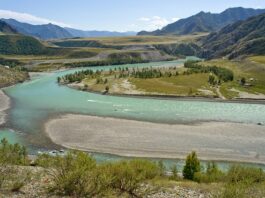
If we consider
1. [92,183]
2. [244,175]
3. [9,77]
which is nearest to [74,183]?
[92,183]

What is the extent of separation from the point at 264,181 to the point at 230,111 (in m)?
67.3

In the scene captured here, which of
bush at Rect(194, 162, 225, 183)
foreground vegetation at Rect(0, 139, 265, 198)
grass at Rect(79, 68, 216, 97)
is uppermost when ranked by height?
foreground vegetation at Rect(0, 139, 265, 198)

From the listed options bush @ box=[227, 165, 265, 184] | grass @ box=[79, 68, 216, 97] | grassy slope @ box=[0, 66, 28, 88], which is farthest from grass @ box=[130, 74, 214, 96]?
bush @ box=[227, 165, 265, 184]

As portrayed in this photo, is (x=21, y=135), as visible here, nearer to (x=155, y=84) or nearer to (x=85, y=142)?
(x=85, y=142)

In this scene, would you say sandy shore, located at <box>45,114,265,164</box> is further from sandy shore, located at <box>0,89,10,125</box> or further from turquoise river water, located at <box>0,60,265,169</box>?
sandy shore, located at <box>0,89,10,125</box>

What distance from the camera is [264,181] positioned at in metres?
35.6

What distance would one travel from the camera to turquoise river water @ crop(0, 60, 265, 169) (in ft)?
258

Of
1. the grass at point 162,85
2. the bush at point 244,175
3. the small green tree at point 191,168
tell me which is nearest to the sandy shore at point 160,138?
the small green tree at point 191,168

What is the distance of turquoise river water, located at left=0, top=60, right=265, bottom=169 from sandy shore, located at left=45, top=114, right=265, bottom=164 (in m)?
4.72

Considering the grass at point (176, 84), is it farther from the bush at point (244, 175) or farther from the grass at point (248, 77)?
the bush at point (244, 175)

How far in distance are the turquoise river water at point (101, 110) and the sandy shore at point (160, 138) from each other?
186 inches

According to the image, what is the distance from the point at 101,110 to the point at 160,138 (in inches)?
1329

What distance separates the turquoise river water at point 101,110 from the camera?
78562 mm

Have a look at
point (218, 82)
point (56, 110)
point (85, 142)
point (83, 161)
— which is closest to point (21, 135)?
point (85, 142)
